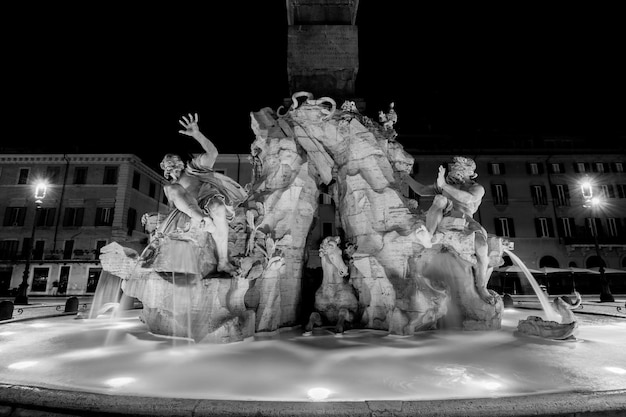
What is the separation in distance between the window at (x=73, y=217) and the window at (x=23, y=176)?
4.42 metres

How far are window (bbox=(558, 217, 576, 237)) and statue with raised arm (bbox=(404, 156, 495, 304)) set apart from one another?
2411 cm

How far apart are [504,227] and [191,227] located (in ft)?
84.6

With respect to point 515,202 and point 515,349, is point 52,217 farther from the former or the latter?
point 515,202

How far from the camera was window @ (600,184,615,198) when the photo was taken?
27.0 m

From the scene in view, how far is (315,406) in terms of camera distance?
257cm

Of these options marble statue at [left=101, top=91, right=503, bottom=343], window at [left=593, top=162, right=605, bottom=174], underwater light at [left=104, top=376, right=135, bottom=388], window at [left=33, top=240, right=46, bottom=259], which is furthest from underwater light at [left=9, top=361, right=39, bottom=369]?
window at [left=593, top=162, right=605, bottom=174]

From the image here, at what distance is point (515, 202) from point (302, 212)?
2443cm

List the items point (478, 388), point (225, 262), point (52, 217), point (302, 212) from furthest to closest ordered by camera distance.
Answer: point (52, 217) → point (302, 212) → point (225, 262) → point (478, 388)

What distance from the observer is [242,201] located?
6.97m

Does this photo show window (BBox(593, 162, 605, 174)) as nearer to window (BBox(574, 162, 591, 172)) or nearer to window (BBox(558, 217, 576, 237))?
window (BBox(574, 162, 591, 172))

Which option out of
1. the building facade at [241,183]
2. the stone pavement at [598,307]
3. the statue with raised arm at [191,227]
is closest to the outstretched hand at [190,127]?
the statue with raised arm at [191,227]

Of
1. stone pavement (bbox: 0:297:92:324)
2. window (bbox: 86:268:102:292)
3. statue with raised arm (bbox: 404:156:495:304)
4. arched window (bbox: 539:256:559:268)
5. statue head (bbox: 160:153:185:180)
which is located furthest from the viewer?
arched window (bbox: 539:256:559:268)

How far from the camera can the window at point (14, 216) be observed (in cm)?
2603

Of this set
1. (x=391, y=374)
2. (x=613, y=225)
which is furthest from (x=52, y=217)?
(x=613, y=225)
